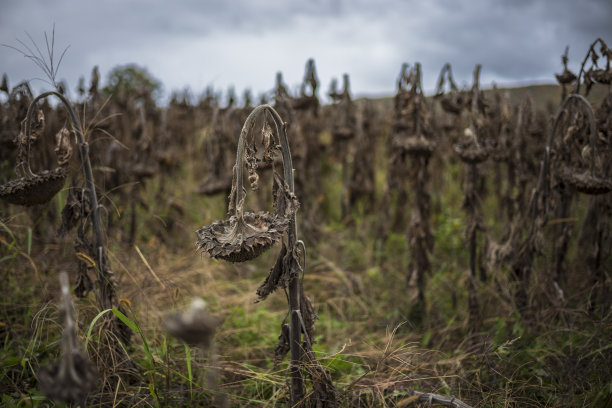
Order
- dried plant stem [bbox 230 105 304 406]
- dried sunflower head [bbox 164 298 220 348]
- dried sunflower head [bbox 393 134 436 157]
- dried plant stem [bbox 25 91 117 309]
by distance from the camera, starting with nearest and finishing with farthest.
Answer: dried sunflower head [bbox 164 298 220 348], dried plant stem [bbox 230 105 304 406], dried plant stem [bbox 25 91 117 309], dried sunflower head [bbox 393 134 436 157]

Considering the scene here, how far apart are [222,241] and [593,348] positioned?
232 centimetres

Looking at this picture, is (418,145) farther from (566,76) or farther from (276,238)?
(276,238)

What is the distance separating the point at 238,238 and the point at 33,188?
1.04 meters

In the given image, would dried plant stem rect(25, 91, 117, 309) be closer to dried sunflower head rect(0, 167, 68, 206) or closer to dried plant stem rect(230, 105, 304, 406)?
dried sunflower head rect(0, 167, 68, 206)

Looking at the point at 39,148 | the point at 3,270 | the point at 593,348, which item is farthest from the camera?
the point at 39,148

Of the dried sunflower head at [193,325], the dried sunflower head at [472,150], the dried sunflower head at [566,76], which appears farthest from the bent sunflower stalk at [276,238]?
the dried sunflower head at [566,76]

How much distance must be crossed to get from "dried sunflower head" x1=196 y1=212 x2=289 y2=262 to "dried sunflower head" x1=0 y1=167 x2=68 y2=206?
2.71ft

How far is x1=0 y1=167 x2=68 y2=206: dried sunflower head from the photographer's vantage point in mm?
1655

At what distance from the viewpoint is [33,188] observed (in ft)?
5.56

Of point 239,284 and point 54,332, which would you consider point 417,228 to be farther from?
point 54,332

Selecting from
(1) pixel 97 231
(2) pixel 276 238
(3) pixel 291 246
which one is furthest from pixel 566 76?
(1) pixel 97 231

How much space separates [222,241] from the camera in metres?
1.34

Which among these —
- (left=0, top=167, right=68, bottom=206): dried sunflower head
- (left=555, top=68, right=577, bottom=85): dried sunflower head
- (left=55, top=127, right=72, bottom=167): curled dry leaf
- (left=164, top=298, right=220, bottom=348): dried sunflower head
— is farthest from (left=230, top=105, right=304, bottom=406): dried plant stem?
(left=555, top=68, right=577, bottom=85): dried sunflower head

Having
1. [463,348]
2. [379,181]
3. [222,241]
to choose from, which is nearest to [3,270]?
[222,241]
